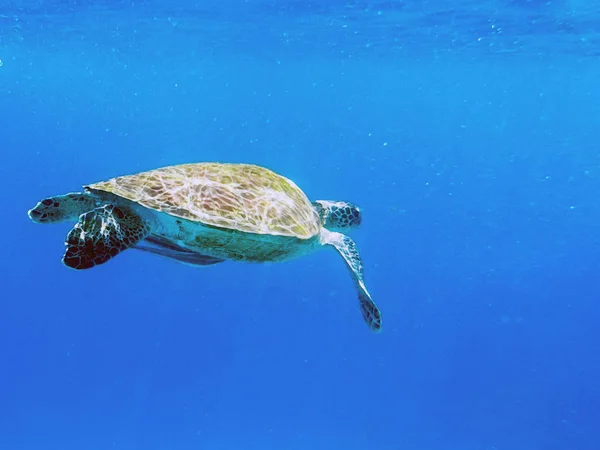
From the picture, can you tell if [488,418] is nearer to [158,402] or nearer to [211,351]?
[158,402]

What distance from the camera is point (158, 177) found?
4910mm

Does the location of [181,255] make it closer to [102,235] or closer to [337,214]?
[102,235]

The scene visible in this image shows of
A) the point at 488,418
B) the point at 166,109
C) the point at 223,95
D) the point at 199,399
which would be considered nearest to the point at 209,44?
the point at 199,399

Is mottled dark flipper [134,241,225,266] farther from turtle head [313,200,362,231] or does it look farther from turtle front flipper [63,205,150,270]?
turtle head [313,200,362,231]

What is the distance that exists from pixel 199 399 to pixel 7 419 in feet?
22.5

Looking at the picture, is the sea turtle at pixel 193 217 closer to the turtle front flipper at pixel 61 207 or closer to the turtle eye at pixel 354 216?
the turtle front flipper at pixel 61 207

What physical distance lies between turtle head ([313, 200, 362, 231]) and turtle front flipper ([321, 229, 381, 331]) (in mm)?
386

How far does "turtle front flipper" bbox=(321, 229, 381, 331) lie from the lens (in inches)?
217

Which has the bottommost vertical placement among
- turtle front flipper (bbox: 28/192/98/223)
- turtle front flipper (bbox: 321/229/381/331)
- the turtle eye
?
turtle front flipper (bbox: 321/229/381/331)

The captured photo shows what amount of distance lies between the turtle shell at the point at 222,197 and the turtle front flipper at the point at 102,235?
0.17 metres

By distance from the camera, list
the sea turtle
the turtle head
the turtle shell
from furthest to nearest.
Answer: the turtle head < the turtle shell < the sea turtle

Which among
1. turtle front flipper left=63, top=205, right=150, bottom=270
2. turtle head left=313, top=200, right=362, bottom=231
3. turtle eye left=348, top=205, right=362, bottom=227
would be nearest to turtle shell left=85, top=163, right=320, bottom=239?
turtle front flipper left=63, top=205, right=150, bottom=270

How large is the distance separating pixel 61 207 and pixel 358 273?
2.71 metres

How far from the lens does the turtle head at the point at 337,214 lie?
6.81 metres
